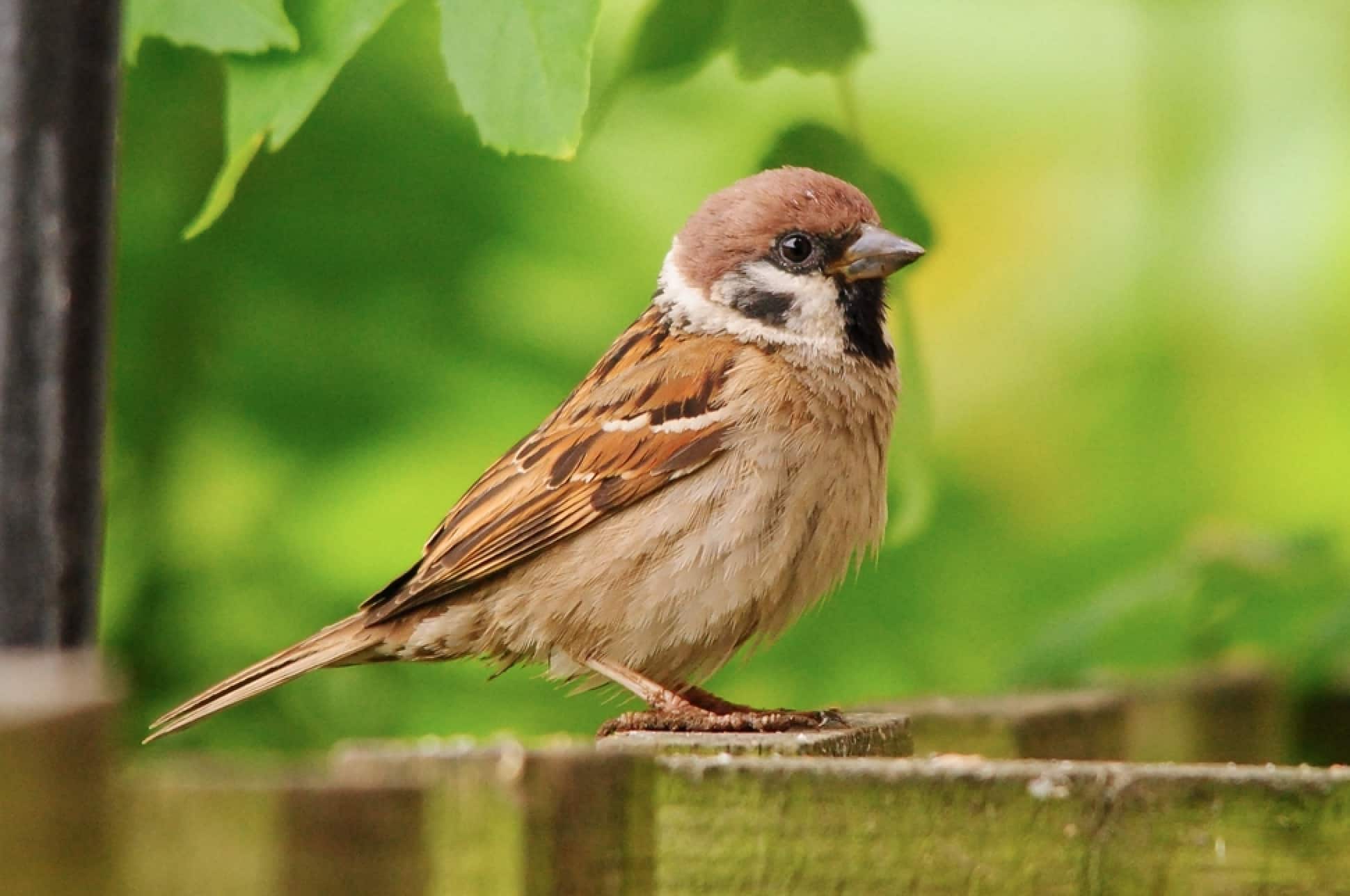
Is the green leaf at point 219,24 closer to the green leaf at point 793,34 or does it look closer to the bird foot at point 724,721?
the green leaf at point 793,34

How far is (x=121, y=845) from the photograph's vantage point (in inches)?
45.4

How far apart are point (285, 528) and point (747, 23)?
4.93ft

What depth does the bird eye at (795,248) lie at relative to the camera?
3088 mm

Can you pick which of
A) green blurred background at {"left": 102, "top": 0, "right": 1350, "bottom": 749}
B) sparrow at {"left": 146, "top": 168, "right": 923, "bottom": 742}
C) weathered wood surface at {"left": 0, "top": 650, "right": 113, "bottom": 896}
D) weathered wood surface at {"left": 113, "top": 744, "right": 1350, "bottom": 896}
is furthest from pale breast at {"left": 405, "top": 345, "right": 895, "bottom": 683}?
weathered wood surface at {"left": 0, "top": 650, "right": 113, "bottom": 896}

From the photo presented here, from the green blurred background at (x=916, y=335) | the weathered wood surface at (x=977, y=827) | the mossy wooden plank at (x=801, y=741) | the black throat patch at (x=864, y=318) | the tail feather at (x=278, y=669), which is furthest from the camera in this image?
the green blurred background at (x=916, y=335)

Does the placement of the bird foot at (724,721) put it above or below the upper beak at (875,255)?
below

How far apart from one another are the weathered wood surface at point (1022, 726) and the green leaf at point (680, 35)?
1.04 metres

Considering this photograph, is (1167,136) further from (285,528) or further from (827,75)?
(285,528)

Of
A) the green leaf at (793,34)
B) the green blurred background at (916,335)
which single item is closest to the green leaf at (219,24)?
the green leaf at (793,34)

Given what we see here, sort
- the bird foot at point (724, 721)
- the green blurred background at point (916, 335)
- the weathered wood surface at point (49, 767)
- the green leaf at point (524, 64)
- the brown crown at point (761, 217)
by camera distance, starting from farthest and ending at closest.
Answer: the green blurred background at point (916, 335)
the brown crown at point (761, 217)
the bird foot at point (724, 721)
the green leaf at point (524, 64)
the weathered wood surface at point (49, 767)

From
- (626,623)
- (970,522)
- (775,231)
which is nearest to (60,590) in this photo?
(626,623)

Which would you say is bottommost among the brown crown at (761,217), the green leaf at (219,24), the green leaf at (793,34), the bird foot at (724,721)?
the bird foot at (724,721)

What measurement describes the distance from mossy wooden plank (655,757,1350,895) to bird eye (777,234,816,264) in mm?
1620

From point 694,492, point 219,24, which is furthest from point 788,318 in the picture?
point 219,24
